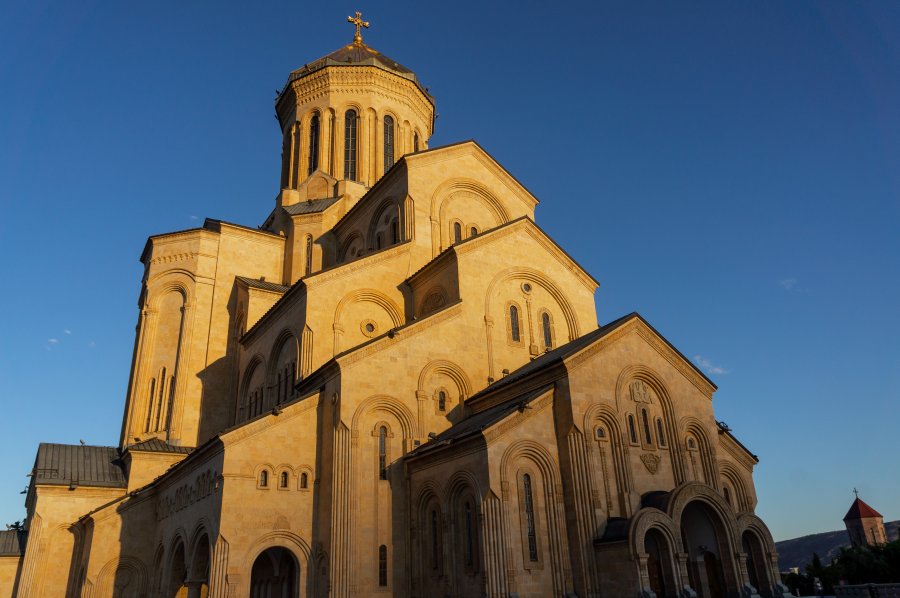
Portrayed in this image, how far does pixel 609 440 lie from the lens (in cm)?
1716

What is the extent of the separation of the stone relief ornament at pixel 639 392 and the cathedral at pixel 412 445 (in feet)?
0.16

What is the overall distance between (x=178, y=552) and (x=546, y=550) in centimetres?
1247

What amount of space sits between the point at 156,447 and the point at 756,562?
2256 centimetres

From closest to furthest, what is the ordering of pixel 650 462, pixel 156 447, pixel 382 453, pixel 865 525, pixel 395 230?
pixel 650 462 < pixel 382 453 < pixel 395 230 < pixel 156 447 < pixel 865 525

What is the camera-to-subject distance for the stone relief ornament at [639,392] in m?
18.2

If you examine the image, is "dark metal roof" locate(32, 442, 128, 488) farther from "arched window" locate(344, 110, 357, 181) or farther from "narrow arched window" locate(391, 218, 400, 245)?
"arched window" locate(344, 110, 357, 181)

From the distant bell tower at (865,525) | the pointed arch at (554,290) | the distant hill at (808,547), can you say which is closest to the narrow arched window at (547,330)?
the pointed arch at (554,290)

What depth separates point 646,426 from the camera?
18109 mm

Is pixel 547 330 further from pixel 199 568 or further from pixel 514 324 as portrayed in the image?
pixel 199 568

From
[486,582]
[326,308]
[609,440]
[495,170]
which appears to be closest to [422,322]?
[326,308]

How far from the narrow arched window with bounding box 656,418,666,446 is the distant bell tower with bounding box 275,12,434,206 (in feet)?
70.3

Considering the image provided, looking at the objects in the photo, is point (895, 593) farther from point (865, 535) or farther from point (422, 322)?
point (865, 535)

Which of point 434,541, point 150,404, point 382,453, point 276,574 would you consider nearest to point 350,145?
point 150,404

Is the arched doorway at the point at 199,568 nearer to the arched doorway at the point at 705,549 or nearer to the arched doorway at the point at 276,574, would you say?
the arched doorway at the point at 276,574
